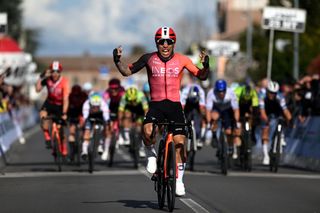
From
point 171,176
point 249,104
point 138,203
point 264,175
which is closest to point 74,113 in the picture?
point 249,104

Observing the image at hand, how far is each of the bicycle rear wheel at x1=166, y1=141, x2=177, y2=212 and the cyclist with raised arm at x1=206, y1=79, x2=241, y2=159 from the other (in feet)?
24.2

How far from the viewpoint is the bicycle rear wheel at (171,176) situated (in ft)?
44.4

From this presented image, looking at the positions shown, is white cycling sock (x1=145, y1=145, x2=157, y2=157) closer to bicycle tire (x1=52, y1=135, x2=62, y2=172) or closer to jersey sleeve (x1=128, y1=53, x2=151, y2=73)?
jersey sleeve (x1=128, y1=53, x2=151, y2=73)

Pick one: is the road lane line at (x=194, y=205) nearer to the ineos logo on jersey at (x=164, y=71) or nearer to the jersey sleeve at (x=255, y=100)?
the ineos logo on jersey at (x=164, y=71)

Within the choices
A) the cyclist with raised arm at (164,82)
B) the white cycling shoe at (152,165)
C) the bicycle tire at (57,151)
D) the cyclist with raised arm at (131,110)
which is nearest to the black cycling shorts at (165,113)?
the cyclist with raised arm at (164,82)

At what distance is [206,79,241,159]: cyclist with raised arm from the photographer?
2131 cm

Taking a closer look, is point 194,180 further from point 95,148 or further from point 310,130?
point 310,130

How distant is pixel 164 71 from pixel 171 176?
1.42 m

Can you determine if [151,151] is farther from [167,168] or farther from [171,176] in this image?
[171,176]

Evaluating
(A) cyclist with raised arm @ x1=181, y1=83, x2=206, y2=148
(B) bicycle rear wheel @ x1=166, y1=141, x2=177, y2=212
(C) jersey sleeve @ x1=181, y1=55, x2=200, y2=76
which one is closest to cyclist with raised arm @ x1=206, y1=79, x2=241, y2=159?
(A) cyclist with raised arm @ x1=181, y1=83, x2=206, y2=148

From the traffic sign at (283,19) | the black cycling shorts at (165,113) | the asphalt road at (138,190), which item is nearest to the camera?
the black cycling shorts at (165,113)

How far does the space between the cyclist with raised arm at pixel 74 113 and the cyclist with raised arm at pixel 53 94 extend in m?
1.02

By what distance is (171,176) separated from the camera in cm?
1370

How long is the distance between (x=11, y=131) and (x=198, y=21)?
76144mm
